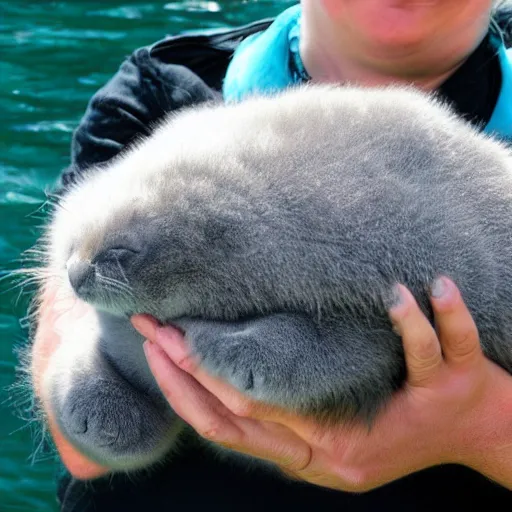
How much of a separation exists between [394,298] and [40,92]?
11.7 feet

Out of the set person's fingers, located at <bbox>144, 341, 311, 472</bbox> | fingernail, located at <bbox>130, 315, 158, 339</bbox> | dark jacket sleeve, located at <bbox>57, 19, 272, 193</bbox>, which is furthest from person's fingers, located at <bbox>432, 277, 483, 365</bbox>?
dark jacket sleeve, located at <bbox>57, 19, 272, 193</bbox>

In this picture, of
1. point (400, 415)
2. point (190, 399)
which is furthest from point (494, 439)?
point (190, 399)

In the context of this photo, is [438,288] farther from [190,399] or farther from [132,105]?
[132,105]

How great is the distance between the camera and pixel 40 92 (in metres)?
4.52

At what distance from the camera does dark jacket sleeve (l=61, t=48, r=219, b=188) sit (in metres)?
2.13

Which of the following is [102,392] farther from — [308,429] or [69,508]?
[69,508]

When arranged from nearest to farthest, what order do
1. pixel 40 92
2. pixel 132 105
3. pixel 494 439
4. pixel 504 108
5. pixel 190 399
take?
pixel 190 399 → pixel 494 439 → pixel 504 108 → pixel 132 105 → pixel 40 92

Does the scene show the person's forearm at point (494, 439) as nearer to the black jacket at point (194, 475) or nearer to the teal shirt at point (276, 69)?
the black jacket at point (194, 475)

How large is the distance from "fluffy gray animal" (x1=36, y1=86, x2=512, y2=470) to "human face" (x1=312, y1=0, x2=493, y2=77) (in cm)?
54

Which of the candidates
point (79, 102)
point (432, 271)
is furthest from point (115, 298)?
point (79, 102)

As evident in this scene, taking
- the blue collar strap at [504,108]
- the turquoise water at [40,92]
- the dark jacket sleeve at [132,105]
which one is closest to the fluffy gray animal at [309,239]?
the blue collar strap at [504,108]

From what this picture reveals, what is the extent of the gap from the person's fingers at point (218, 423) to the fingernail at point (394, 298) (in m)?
0.35

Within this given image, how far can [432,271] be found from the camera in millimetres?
1302

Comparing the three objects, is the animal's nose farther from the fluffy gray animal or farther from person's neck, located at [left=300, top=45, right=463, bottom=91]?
person's neck, located at [left=300, top=45, right=463, bottom=91]
